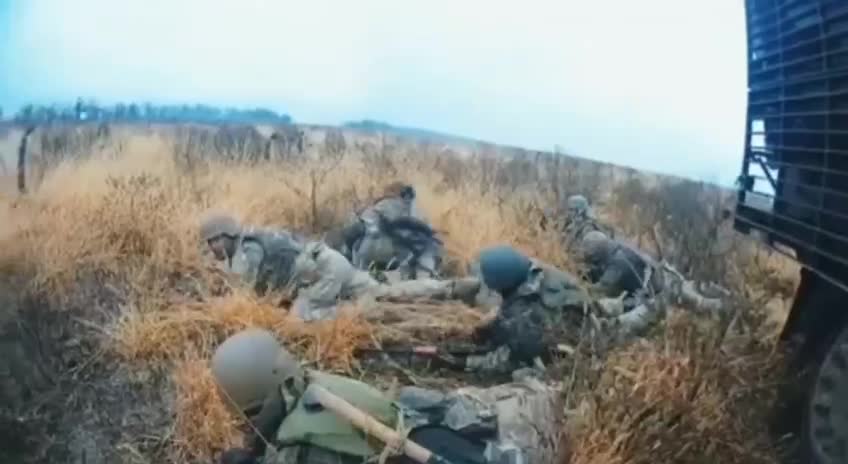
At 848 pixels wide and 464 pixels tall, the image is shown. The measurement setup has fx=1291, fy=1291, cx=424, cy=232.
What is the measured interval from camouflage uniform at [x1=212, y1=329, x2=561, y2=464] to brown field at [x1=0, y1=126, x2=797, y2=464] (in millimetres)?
268

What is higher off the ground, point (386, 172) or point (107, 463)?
point (386, 172)

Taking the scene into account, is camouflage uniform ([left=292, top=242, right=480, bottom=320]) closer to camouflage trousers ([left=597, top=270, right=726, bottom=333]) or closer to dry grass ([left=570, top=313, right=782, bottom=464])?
camouflage trousers ([left=597, top=270, right=726, bottom=333])

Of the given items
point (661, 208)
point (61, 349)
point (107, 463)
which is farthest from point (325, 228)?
point (107, 463)

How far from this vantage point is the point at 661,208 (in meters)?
11.8

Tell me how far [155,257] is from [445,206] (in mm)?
3296

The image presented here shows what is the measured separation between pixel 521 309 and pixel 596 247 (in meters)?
2.18

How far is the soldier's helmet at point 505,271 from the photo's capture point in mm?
7086

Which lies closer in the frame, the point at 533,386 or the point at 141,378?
the point at 533,386

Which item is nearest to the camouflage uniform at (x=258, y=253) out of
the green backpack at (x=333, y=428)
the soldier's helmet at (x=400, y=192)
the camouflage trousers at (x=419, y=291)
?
the camouflage trousers at (x=419, y=291)

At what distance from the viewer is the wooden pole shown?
16.1 feet

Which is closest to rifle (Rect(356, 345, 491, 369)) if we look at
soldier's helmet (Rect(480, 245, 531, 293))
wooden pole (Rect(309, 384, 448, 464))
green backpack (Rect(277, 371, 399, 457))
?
soldier's helmet (Rect(480, 245, 531, 293))

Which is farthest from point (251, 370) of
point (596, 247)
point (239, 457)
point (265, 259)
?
point (596, 247)

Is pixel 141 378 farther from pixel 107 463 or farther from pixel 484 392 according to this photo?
pixel 484 392

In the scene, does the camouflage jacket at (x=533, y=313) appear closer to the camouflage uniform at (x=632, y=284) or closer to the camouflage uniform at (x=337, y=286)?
the camouflage uniform at (x=632, y=284)
